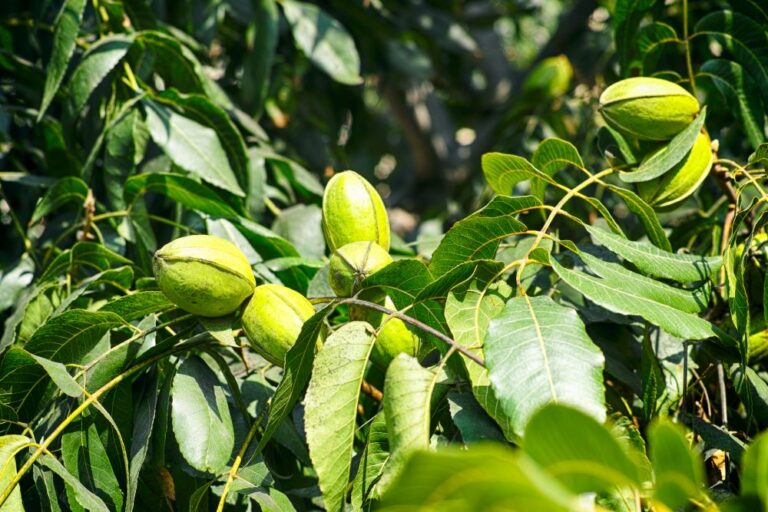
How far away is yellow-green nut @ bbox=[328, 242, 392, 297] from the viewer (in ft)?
3.57

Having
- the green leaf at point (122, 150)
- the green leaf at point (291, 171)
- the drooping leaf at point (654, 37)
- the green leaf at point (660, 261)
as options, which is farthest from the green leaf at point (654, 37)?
the green leaf at point (122, 150)

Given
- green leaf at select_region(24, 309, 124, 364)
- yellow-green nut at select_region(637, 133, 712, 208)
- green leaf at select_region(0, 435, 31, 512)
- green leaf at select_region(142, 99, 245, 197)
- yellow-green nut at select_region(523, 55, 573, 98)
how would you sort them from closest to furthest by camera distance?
1. green leaf at select_region(0, 435, 31, 512)
2. green leaf at select_region(24, 309, 124, 364)
3. yellow-green nut at select_region(637, 133, 712, 208)
4. green leaf at select_region(142, 99, 245, 197)
5. yellow-green nut at select_region(523, 55, 573, 98)

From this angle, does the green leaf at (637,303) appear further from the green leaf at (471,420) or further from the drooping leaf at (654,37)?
the drooping leaf at (654,37)

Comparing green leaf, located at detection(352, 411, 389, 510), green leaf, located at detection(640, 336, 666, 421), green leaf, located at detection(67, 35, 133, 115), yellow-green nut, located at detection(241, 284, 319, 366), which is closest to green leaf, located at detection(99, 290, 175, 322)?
yellow-green nut, located at detection(241, 284, 319, 366)

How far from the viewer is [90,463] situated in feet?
3.63

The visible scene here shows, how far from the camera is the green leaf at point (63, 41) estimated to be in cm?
155

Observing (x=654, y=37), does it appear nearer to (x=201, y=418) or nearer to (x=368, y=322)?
(x=368, y=322)

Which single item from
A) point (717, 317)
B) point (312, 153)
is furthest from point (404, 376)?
point (312, 153)

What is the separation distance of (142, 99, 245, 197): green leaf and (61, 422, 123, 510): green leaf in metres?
0.57

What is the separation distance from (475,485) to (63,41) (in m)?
1.40

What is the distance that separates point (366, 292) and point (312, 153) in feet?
5.76

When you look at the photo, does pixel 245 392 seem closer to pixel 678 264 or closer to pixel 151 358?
pixel 151 358

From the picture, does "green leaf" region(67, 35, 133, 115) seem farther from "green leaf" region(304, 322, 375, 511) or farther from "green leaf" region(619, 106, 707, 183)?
"green leaf" region(619, 106, 707, 183)

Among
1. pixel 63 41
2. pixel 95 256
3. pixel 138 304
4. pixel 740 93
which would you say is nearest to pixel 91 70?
pixel 63 41
